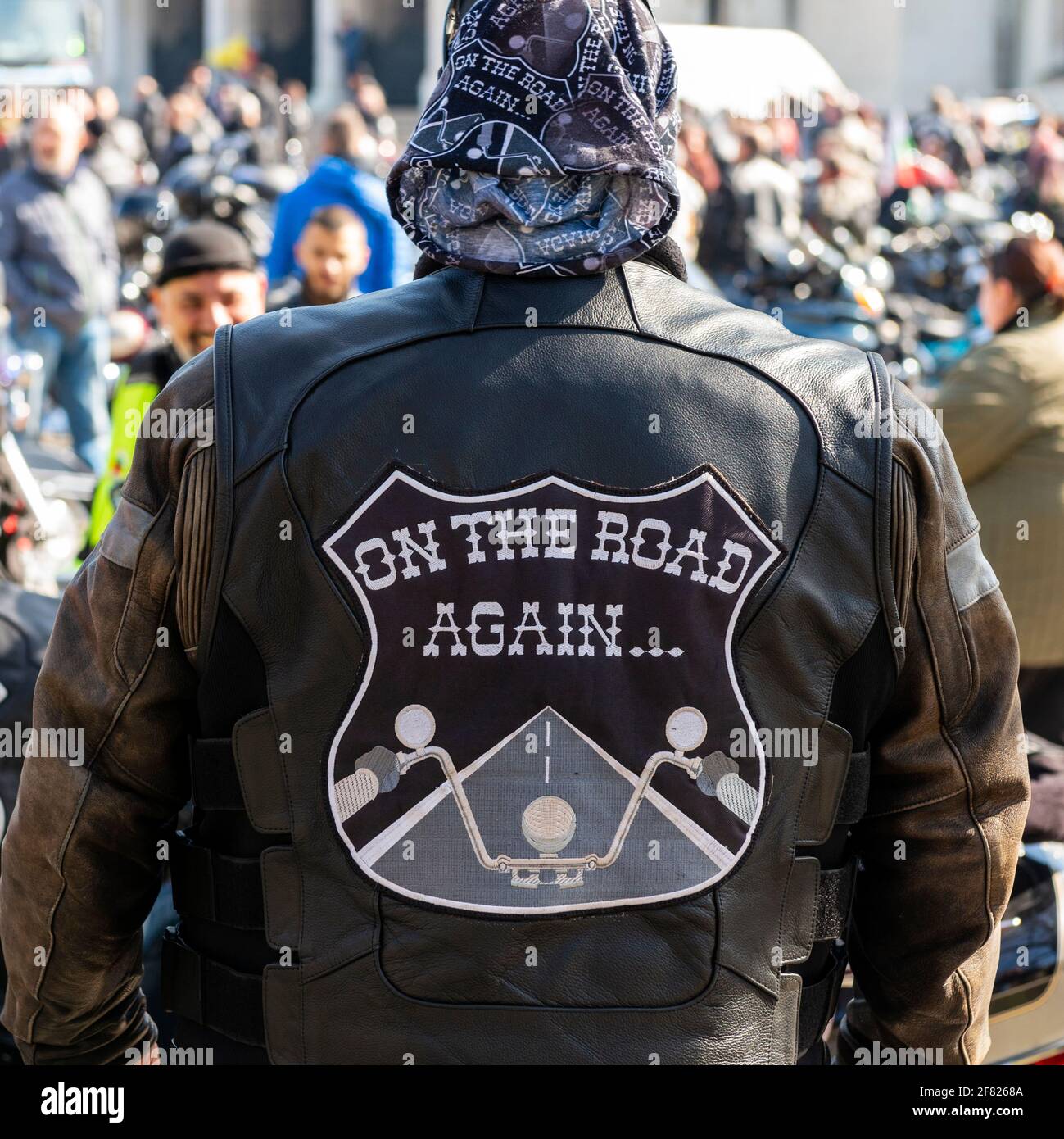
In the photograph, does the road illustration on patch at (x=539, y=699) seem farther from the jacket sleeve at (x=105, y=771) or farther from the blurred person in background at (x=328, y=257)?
the blurred person in background at (x=328, y=257)

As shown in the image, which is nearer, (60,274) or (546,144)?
(546,144)

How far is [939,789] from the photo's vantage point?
180 centimetres

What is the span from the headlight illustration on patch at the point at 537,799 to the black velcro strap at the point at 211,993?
0.25 metres

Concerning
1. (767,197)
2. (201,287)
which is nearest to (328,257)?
(201,287)

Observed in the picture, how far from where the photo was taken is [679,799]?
5.38 feet

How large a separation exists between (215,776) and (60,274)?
6693mm

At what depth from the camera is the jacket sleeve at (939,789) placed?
1736 mm

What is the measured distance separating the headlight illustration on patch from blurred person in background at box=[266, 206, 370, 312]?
3618mm

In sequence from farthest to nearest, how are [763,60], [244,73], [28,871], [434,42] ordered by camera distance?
1. [434,42]
2. [244,73]
3. [763,60]
4. [28,871]

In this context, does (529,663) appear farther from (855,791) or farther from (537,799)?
(855,791)

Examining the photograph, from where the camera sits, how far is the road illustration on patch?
162 cm
